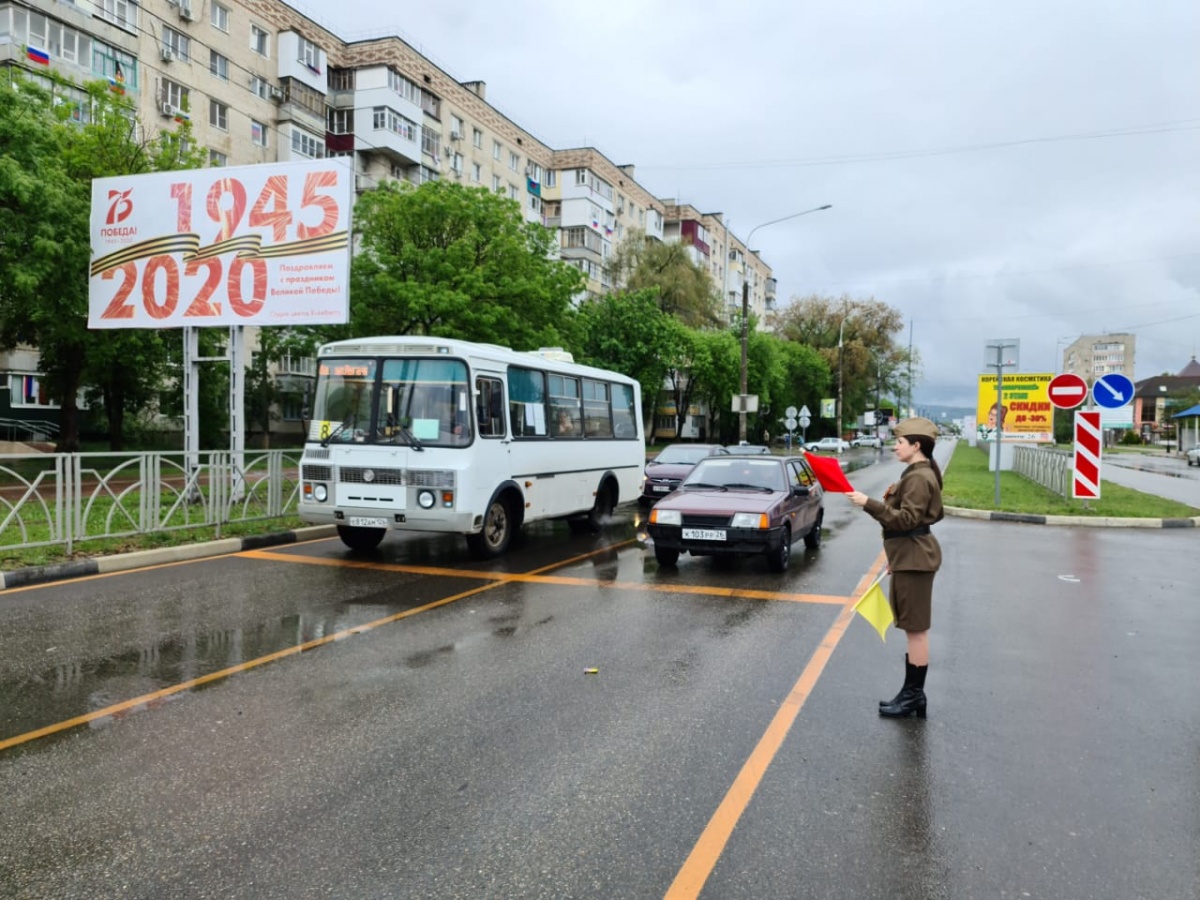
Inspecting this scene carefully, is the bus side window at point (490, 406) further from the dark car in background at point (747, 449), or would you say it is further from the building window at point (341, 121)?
the building window at point (341, 121)

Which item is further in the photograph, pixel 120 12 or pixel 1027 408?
pixel 120 12

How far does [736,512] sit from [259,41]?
1545 inches

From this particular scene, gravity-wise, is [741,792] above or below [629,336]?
below

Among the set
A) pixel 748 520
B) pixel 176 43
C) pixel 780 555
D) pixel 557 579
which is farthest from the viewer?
pixel 176 43

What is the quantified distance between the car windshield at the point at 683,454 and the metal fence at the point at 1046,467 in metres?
8.69

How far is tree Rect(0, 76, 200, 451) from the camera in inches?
654

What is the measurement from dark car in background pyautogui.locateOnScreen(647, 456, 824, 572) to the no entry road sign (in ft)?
27.1

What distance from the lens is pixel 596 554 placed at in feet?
38.5

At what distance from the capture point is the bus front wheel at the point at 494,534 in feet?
35.1

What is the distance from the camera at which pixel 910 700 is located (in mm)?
5074

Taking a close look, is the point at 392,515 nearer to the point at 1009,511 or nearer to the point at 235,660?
the point at 235,660

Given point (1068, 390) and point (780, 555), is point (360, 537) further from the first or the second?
point (1068, 390)

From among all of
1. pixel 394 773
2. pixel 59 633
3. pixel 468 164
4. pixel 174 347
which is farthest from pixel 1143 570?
pixel 468 164

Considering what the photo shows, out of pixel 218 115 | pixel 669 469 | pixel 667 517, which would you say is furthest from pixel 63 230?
pixel 218 115
